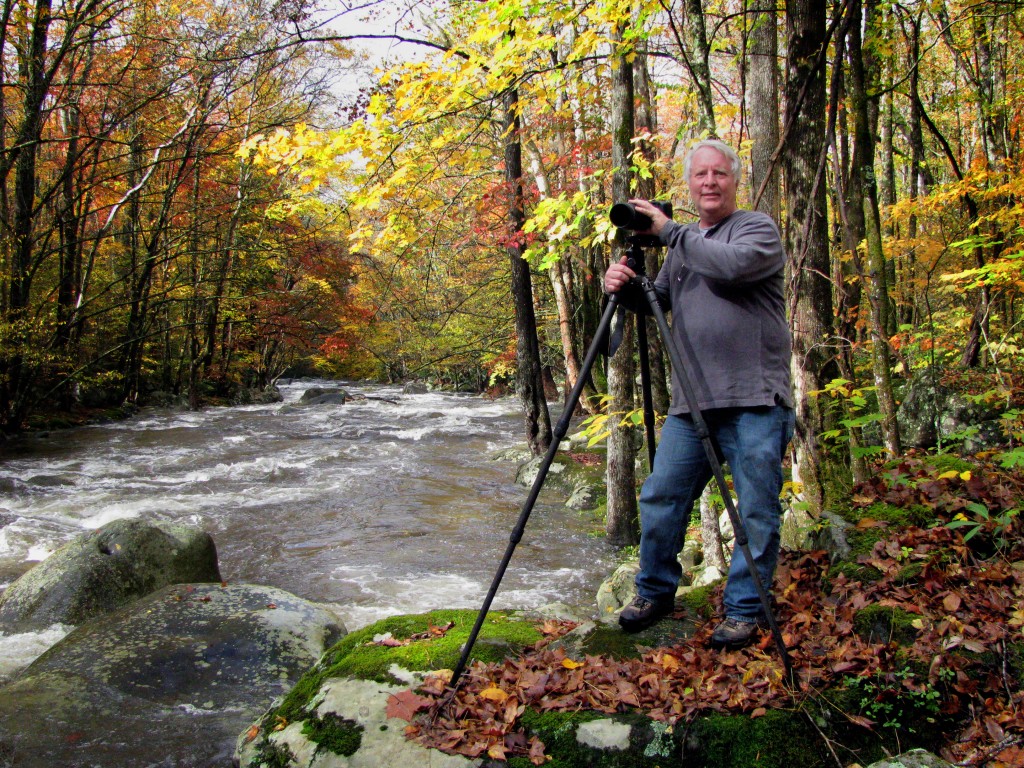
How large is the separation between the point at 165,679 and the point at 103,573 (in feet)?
6.57

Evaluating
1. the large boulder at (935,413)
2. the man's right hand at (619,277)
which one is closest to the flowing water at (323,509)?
the large boulder at (935,413)

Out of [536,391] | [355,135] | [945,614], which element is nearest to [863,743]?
[945,614]

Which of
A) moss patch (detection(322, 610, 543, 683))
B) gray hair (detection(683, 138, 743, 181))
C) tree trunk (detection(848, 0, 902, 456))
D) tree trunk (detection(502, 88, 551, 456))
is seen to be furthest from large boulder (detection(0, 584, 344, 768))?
tree trunk (detection(502, 88, 551, 456))

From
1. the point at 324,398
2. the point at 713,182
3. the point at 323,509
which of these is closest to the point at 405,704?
the point at 713,182

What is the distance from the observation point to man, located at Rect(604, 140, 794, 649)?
2508 mm

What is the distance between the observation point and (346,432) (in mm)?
16438

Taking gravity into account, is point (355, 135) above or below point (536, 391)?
above

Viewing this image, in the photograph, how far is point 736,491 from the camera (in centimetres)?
265

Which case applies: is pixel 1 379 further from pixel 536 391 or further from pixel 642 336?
pixel 642 336

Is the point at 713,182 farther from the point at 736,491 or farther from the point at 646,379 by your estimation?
the point at 736,491

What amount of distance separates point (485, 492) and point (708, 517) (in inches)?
215

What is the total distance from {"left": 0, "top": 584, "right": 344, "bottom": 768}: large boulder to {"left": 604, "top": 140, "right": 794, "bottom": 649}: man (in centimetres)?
270

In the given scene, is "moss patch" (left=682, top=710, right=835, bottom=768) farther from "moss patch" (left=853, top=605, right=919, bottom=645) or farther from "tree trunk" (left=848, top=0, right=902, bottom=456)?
"tree trunk" (left=848, top=0, right=902, bottom=456)

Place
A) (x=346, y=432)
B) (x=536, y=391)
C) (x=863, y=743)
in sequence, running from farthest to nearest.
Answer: (x=346, y=432)
(x=536, y=391)
(x=863, y=743)
